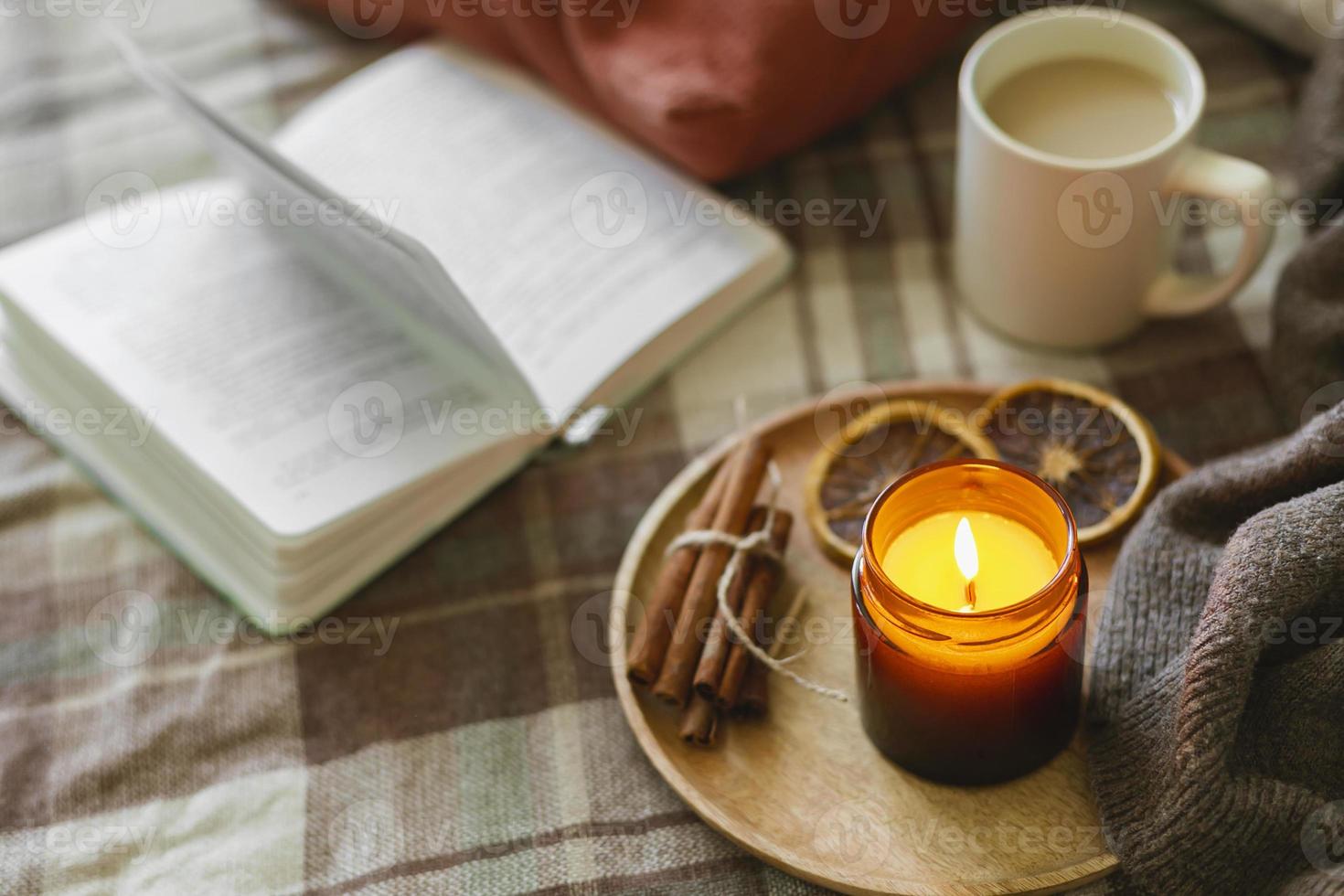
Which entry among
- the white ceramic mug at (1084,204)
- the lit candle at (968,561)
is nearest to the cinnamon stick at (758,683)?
the lit candle at (968,561)

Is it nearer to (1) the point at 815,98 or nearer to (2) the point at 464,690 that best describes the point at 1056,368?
(1) the point at 815,98

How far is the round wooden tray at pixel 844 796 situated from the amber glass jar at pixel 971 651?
2 cm

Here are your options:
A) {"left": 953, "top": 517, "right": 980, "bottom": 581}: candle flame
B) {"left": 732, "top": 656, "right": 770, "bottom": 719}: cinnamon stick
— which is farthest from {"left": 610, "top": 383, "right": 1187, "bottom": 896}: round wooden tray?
{"left": 953, "top": 517, "right": 980, "bottom": 581}: candle flame

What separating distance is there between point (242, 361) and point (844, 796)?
1.44 ft

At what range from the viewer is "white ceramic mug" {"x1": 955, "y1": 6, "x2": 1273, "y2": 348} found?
2.27ft

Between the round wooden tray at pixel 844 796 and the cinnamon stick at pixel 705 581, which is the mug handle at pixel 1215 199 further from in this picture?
the cinnamon stick at pixel 705 581

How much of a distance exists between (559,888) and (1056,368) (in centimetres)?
43

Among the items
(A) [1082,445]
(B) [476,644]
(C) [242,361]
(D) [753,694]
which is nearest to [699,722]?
(D) [753,694]

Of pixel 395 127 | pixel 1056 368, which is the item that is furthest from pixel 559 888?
pixel 395 127

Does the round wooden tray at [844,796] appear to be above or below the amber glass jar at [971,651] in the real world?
below

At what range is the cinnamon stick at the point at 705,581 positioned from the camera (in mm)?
622

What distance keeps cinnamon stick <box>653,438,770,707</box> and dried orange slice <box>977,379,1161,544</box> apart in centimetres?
13

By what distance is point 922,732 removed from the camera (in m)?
0.56

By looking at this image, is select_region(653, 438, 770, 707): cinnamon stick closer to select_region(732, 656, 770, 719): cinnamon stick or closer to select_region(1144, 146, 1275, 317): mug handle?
select_region(732, 656, 770, 719): cinnamon stick
